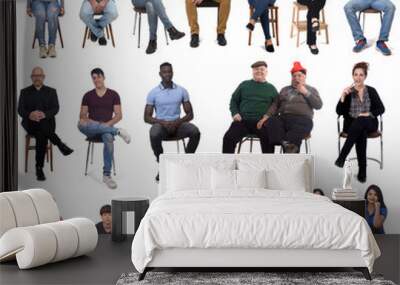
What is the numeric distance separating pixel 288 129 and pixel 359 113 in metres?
0.86

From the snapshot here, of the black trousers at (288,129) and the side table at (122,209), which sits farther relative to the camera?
the black trousers at (288,129)

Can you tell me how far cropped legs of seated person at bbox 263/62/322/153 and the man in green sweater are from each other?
3.3 inches

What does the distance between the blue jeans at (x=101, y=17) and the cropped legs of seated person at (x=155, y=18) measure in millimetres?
275

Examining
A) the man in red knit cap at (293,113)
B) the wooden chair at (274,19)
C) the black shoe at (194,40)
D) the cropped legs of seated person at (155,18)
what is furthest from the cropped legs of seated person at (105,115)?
the wooden chair at (274,19)

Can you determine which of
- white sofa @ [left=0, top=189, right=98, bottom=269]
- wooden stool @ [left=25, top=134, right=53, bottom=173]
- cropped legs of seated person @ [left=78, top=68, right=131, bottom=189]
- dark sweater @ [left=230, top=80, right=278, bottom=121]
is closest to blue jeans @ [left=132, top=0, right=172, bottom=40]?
cropped legs of seated person @ [left=78, top=68, right=131, bottom=189]

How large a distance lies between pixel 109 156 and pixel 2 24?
76.9 inches

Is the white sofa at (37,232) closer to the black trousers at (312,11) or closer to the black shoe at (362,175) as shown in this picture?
the black shoe at (362,175)

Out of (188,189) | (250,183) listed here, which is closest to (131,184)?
(188,189)

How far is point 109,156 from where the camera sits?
7.74m

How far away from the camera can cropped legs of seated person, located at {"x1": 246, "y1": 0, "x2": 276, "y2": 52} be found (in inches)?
299

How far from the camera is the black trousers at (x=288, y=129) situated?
25.0 feet

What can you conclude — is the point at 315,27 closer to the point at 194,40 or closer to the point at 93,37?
the point at 194,40

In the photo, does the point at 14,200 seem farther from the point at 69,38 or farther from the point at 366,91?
the point at 366,91

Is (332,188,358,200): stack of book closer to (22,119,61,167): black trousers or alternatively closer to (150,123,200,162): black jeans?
(150,123,200,162): black jeans
